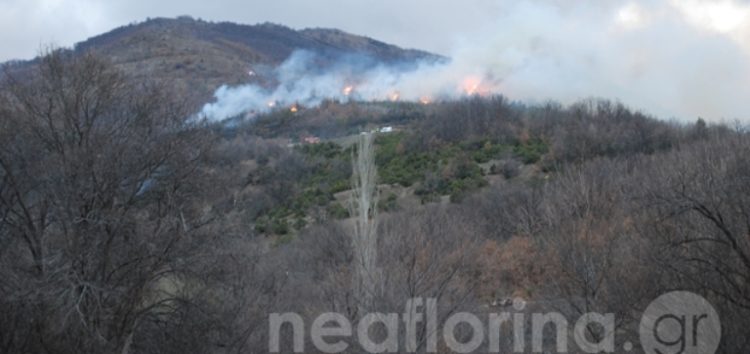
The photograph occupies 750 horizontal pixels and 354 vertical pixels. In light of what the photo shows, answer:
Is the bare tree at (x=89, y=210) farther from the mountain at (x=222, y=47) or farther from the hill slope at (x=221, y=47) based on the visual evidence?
the mountain at (x=222, y=47)

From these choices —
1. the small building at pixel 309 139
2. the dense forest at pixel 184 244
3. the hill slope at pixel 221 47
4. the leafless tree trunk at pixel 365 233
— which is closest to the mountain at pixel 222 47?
the hill slope at pixel 221 47

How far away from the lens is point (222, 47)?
124500 mm

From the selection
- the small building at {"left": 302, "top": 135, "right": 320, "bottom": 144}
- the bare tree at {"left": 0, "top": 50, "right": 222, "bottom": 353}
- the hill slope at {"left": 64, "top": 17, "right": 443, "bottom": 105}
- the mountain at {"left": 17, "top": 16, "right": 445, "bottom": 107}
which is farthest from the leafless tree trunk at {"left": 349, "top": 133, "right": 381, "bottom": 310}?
the mountain at {"left": 17, "top": 16, "right": 445, "bottom": 107}

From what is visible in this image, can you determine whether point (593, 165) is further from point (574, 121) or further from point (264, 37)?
A: point (264, 37)

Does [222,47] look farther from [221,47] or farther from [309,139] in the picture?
[309,139]

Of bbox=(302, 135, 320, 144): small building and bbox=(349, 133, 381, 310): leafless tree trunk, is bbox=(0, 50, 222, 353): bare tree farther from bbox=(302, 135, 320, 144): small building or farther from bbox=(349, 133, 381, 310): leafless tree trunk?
bbox=(302, 135, 320, 144): small building

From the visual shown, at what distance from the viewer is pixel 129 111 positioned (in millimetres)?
16109

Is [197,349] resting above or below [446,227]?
below

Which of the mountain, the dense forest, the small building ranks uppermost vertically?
the mountain

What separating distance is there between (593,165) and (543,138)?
19.9 m

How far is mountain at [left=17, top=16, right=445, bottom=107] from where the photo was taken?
102688 millimetres

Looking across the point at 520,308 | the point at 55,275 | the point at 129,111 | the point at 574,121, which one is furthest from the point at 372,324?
the point at 574,121

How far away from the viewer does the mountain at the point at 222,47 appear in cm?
10269

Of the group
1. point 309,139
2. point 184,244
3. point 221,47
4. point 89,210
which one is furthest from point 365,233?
point 221,47
